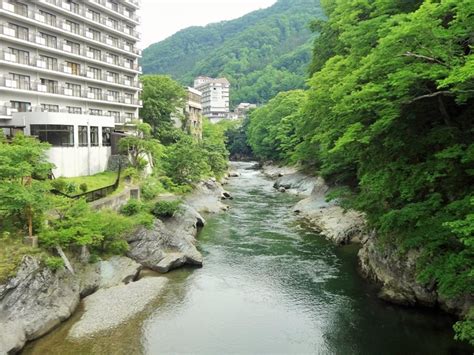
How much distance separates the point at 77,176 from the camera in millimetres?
37281

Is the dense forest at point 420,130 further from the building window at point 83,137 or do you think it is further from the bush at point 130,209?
the building window at point 83,137

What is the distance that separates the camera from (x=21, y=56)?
38.7 metres

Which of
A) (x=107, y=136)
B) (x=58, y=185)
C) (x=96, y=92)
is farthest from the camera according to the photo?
(x=96, y=92)

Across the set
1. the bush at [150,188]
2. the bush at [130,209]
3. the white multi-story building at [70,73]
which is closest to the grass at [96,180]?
the white multi-story building at [70,73]

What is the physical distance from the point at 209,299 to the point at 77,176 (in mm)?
21236

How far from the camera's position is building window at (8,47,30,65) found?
124 feet

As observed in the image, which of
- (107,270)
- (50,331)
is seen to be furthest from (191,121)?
(50,331)

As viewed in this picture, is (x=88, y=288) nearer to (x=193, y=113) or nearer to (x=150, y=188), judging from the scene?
(x=150, y=188)

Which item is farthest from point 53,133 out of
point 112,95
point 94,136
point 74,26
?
point 112,95

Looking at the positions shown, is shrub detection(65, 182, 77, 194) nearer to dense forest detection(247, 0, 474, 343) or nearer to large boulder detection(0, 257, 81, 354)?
large boulder detection(0, 257, 81, 354)

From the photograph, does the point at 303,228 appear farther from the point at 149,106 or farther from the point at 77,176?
the point at 149,106

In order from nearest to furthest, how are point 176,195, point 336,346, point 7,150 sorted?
point 336,346
point 7,150
point 176,195

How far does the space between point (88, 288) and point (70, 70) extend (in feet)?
102

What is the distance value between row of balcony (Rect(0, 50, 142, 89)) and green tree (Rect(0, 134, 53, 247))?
66.4ft
